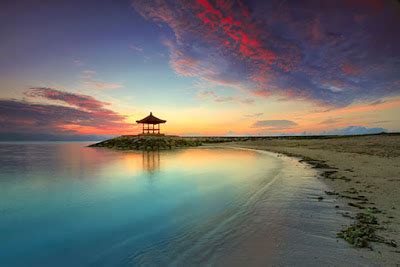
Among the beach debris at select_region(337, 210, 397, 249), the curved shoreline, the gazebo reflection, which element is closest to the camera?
the curved shoreline

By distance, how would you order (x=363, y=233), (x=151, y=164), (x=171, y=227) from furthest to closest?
1. (x=151, y=164)
2. (x=171, y=227)
3. (x=363, y=233)

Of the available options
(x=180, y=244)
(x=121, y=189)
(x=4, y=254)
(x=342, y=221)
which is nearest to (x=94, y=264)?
(x=180, y=244)

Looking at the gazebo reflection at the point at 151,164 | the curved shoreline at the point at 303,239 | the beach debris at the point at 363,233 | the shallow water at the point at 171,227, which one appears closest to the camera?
the curved shoreline at the point at 303,239

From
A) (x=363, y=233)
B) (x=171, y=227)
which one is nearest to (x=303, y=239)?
(x=363, y=233)

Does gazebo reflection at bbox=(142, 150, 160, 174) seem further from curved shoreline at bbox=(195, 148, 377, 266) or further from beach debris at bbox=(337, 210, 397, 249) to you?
beach debris at bbox=(337, 210, 397, 249)

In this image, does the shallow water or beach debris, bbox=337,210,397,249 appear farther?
beach debris, bbox=337,210,397,249

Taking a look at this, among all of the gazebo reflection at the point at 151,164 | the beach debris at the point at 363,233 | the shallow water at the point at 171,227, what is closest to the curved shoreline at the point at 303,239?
the shallow water at the point at 171,227

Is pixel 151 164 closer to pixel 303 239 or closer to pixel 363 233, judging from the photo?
pixel 303 239

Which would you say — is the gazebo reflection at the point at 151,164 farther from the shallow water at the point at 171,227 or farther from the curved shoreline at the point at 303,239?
the curved shoreline at the point at 303,239

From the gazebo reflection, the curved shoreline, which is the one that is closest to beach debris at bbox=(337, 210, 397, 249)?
the curved shoreline

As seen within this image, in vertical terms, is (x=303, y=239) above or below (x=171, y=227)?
above

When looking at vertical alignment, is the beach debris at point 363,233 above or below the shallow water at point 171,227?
above

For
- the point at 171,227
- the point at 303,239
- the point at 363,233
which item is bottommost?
the point at 171,227

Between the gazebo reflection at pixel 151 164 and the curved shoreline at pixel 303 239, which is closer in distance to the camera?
the curved shoreline at pixel 303 239
